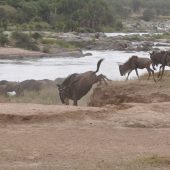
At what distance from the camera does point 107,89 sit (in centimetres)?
1877

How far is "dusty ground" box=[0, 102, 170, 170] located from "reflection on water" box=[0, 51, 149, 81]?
25453mm

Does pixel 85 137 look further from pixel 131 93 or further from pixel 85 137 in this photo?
pixel 131 93

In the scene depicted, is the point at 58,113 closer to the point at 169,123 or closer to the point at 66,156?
A: the point at 169,123

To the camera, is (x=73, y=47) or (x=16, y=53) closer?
(x=16, y=53)

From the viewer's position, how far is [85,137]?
11.8 meters

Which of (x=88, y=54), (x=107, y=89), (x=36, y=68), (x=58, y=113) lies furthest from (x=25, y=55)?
(x=58, y=113)

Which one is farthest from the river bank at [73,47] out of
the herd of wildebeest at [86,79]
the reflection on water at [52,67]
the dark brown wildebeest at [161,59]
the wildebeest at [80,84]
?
the wildebeest at [80,84]

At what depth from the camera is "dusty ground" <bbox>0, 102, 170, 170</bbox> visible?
9.41m

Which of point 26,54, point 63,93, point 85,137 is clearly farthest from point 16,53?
point 85,137

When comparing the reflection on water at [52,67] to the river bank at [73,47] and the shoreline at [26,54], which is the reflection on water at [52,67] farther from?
the river bank at [73,47]

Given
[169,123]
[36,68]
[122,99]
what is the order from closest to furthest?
[169,123] → [122,99] → [36,68]

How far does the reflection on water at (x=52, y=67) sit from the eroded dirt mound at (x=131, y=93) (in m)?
20.3

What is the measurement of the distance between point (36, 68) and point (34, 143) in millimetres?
39349

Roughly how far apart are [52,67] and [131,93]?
3285 centimetres
